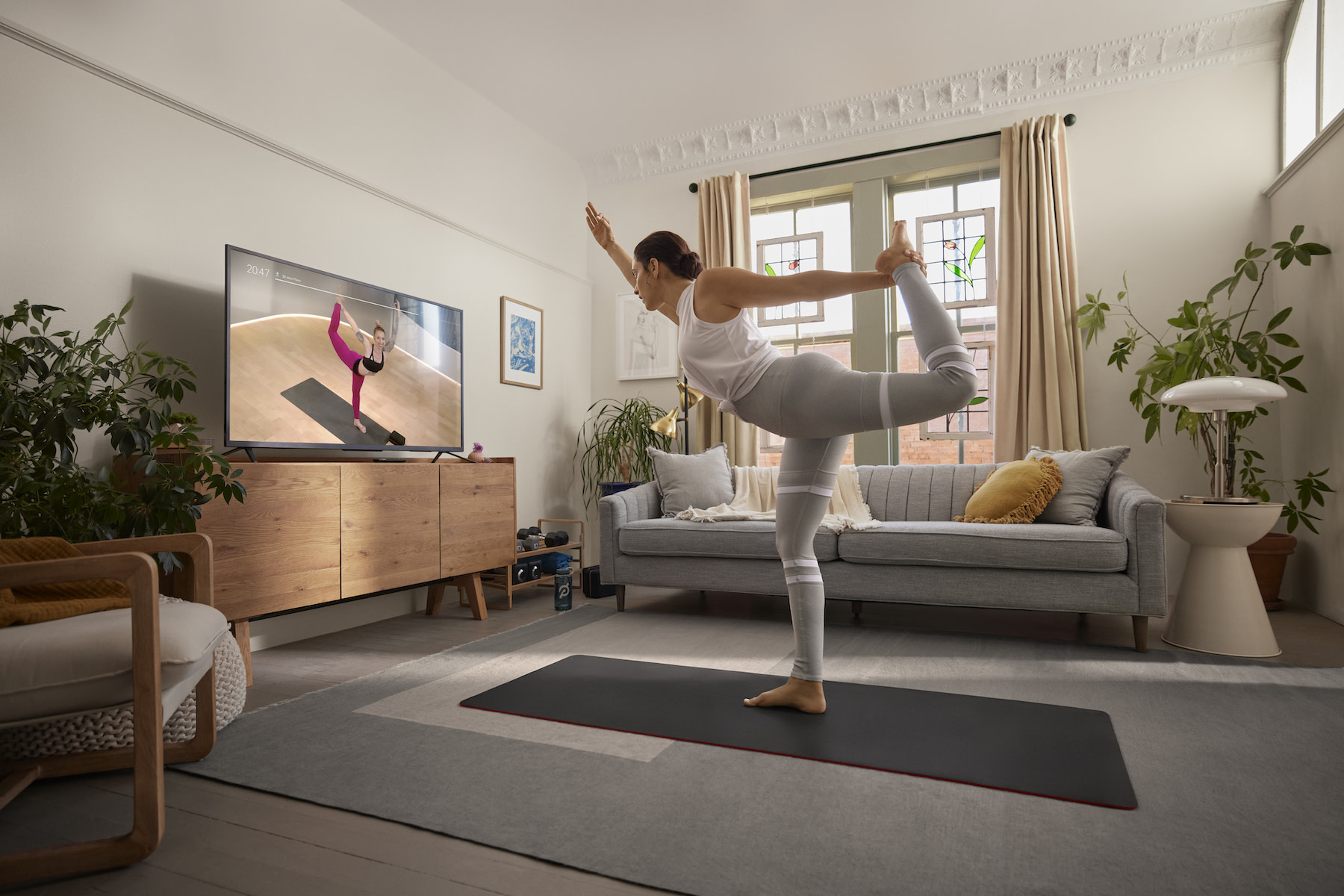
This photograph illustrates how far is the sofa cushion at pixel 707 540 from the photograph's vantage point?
3402 millimetres

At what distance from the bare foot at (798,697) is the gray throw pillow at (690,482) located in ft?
6.21

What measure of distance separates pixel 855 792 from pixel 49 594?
6.18 feet

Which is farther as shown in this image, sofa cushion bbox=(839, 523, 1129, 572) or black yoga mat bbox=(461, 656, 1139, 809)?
sofa cushion bbox=(839, 523, 1129, 572)

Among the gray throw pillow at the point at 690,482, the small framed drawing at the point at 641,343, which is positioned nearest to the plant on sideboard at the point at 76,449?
the gray throw pillow at the point at 690,482

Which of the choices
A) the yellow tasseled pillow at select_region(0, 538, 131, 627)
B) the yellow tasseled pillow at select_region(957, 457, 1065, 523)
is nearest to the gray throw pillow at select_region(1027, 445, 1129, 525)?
the yellow tasseled pillow at select_region(957, 457, 1065, 523)

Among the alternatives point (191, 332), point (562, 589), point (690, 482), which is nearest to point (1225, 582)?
point (690, 482)

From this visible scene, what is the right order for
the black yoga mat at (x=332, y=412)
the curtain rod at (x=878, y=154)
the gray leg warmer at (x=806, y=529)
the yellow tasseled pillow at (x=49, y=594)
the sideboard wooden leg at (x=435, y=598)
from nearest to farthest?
the yellow tasseled pillow at (x=49, y=594) → the gray leg warmer at (x=806, y=529) → the black yoga mat at (x=332, y=412) → the sideboard wooden leg at (x=435, y=598) → the curtain rod at (x=878, y=154)

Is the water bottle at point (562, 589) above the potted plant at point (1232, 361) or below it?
below

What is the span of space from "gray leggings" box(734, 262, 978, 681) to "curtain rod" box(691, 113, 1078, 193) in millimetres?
3472

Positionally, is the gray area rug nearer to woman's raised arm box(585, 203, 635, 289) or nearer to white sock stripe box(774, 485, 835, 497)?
white sock stripe box(774, 485, 835, 497)

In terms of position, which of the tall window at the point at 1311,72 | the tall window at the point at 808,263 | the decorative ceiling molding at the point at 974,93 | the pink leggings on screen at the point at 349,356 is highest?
the decorative ceiling molding at the point at 974,93

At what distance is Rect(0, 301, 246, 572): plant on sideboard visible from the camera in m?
2.00

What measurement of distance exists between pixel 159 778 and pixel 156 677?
0.21 metres

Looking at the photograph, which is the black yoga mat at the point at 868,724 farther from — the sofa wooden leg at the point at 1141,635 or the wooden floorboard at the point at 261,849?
the sofa wooden leg at the point at 1141,635
